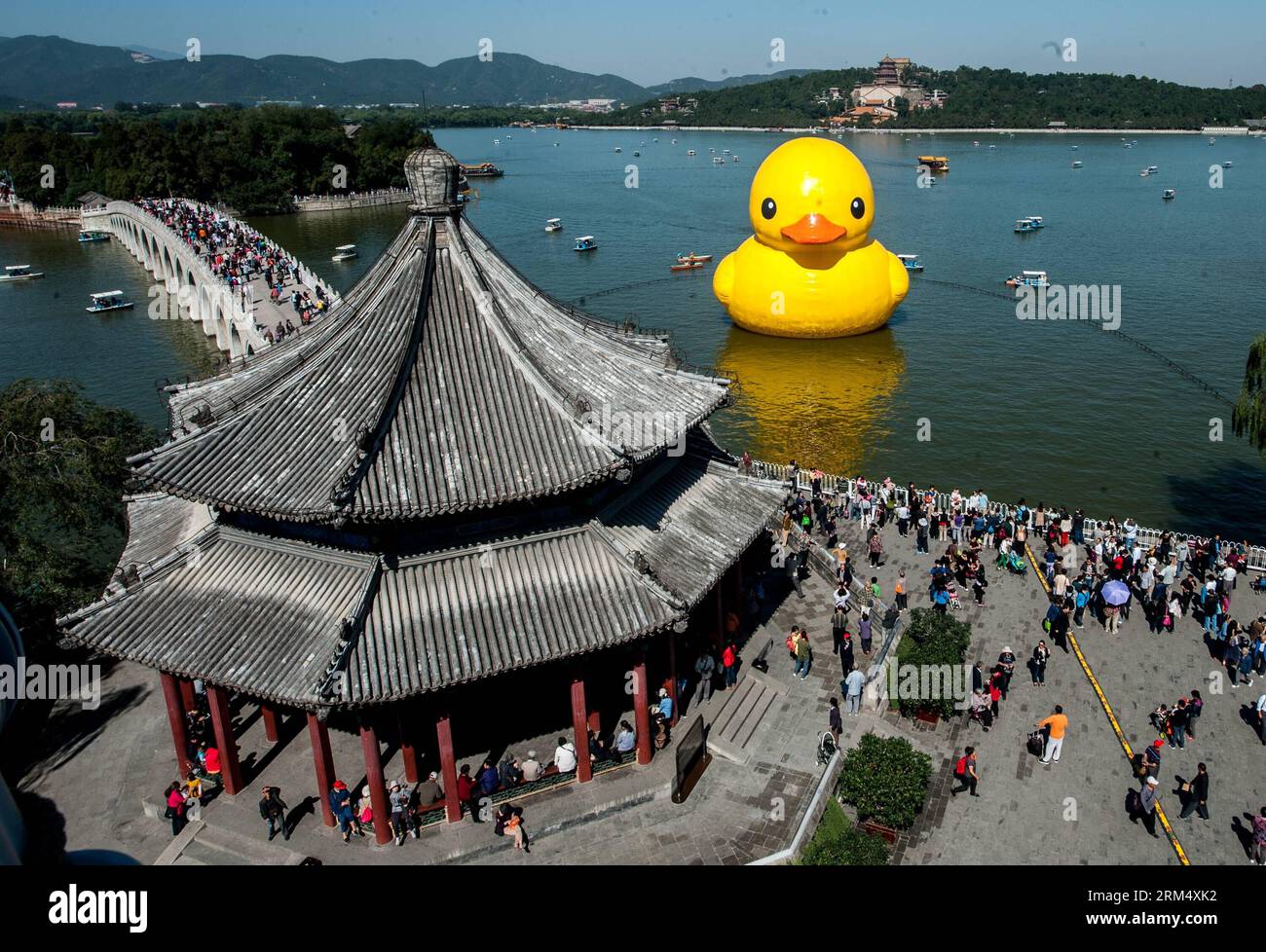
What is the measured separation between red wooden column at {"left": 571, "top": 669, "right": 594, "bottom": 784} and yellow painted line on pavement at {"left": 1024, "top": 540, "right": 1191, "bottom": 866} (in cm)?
1087

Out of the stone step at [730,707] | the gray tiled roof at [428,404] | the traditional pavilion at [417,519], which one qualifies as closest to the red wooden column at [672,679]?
the stone step at [730,707]

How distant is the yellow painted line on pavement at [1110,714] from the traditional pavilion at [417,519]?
30.6ft

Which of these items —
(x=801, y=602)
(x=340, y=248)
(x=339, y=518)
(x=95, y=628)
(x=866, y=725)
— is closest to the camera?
(x=339, y=518)

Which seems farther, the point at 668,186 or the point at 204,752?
the point at 668,186

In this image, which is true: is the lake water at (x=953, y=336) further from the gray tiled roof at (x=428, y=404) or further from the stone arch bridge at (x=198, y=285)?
the gray tiled roof at (x=428, y=404)

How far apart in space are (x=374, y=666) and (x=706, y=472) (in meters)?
9.42

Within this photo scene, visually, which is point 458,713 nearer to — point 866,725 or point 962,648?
point 866,725

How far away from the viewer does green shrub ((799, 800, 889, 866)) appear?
1644 centimetres

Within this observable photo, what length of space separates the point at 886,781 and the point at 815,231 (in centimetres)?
3342

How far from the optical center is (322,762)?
1834 centimetres

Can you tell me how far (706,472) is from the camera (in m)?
23.1

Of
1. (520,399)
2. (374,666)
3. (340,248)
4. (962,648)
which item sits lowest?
(962,648)

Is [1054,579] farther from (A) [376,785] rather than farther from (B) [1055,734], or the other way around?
(A) [376,785]

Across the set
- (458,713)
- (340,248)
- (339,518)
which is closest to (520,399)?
(339,518)
